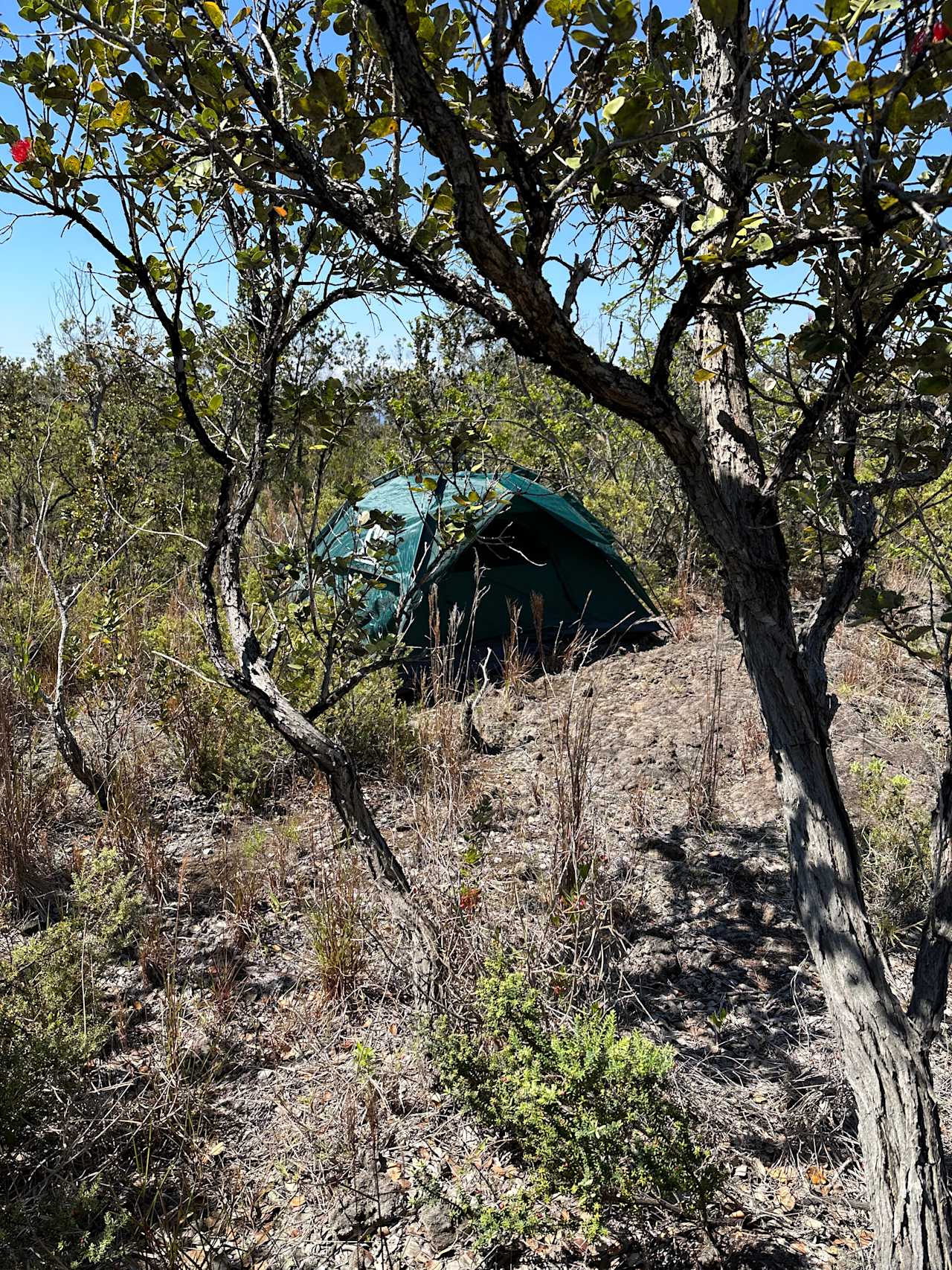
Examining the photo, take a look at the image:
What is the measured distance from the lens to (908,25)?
1316 millimetres

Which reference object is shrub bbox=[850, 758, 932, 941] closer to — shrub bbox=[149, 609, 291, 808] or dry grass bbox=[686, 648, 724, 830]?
dry grass bbox=[686, 648, 724, 830]

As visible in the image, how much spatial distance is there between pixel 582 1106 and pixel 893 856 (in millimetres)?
1755

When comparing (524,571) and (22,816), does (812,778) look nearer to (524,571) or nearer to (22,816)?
(22,816)

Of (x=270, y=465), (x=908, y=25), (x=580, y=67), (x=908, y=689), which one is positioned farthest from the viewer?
(x=908, y=689)

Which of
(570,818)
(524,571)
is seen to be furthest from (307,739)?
(524,571)

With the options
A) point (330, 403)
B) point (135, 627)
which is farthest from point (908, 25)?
point (135, 627)

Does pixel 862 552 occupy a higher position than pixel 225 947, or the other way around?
pixel 862 552

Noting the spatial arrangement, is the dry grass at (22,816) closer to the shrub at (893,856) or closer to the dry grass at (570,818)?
the dry grass at (570,818)

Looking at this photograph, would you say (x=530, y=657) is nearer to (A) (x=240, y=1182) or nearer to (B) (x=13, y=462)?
(A) (x=240, y=1182)

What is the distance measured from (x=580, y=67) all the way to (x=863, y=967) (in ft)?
6.23

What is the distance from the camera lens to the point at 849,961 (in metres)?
1.73

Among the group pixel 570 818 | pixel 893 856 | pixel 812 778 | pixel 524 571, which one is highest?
pixel 524 571

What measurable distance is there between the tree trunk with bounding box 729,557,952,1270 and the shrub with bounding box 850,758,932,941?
3.66 feet

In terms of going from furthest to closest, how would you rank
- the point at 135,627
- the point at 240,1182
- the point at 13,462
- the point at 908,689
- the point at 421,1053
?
the point at 13,462 → the point at 135,627 → the point at 908,689 → the point at 421,1053 → the point at 240,1182
